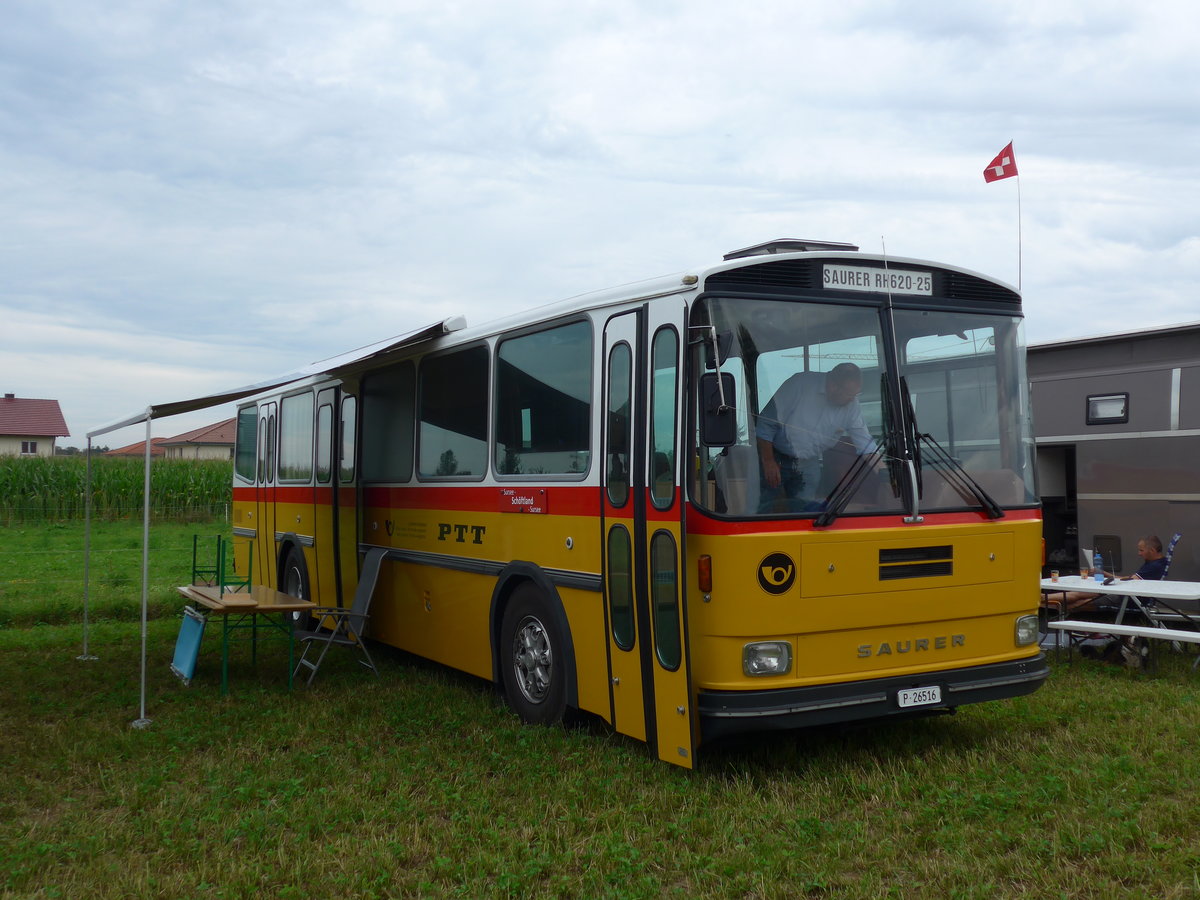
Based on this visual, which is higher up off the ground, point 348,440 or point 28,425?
point 28,425

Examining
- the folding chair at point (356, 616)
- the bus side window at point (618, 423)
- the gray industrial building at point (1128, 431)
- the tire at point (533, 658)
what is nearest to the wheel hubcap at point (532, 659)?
the tire at point (533, 658)

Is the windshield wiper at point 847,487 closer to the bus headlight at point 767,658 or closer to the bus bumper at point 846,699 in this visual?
the bus headlight at point 767,658

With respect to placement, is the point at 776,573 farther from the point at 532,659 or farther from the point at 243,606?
the point at 243,606

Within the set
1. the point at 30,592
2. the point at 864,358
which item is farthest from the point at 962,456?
the point at 30,592

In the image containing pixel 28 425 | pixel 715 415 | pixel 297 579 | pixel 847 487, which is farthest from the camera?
pixel 28 425

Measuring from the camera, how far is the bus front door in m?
5.73

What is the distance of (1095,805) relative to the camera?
5.25m

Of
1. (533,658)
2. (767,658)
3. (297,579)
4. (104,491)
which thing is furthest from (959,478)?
(104,491)

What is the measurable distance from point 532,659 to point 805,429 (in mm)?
2543

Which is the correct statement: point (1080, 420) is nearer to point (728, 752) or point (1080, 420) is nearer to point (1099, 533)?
point (1099, 533)

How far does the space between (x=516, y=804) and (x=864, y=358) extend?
296cm

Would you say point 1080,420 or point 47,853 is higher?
point 1080,420

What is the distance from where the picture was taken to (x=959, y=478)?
6.18 meters

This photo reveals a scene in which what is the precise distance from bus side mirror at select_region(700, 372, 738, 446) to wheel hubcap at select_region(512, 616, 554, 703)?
220 cm
